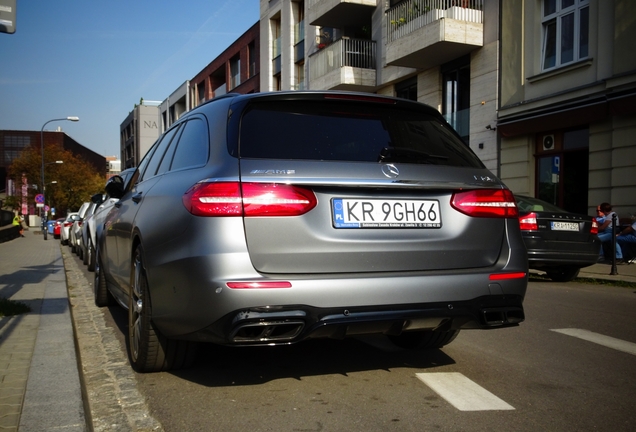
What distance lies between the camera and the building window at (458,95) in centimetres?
2198

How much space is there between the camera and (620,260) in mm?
14773

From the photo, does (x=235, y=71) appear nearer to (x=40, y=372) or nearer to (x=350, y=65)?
(x=350, y=65)

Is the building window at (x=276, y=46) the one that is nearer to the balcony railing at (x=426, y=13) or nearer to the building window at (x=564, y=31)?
the balcony railing at (x=426, y=13)

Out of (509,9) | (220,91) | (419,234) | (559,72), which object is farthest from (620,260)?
(220,91)

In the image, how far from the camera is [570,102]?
17.3m

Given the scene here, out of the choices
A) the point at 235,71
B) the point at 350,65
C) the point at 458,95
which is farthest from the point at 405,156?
the point at 235,71

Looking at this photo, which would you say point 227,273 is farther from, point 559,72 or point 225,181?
point 559,72

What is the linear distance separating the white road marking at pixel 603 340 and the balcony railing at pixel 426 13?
15.9m

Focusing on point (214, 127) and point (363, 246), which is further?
point (214, 127)

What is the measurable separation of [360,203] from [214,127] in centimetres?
104

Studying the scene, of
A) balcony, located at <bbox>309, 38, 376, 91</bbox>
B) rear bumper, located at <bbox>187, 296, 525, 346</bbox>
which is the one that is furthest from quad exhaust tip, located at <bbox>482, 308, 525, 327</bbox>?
balcony, located at <bbox>309, 38, 376, 91</bbox>

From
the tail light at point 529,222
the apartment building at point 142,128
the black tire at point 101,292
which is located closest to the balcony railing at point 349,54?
the tail light at point 529,222

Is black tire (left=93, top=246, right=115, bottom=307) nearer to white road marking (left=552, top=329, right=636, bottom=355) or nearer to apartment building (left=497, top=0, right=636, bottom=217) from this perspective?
white road marking (left=552, top=329, right=636, bottom=355)

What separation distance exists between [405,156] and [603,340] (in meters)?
2.91
